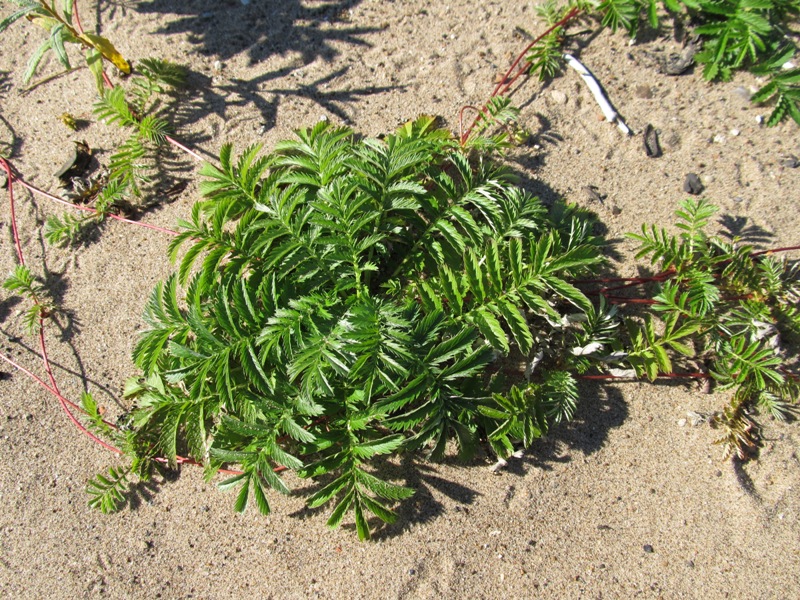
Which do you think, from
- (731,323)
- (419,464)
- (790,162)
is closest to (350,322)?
(419,464)

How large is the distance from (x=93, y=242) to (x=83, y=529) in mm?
1541

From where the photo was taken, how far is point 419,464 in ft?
9.41

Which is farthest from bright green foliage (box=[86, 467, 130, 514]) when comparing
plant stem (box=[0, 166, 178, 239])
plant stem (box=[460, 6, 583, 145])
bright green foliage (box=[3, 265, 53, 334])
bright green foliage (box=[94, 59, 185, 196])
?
plant stem (box=[460, 6, 583, 145])

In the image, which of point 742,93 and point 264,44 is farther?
point 264,44

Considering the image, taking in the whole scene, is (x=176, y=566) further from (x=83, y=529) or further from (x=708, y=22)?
(x=708, y=22)

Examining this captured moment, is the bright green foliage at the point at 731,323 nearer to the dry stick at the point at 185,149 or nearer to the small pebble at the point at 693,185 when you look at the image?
the small pebble at the point at 693,185

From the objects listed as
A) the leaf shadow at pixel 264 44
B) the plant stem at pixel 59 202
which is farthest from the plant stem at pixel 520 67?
the plant stem at pixel 59 202

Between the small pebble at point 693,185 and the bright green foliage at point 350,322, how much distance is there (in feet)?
2.71

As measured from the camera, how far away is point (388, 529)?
2.78m

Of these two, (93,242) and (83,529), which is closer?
(83,529)

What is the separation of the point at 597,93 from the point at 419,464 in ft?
7.70

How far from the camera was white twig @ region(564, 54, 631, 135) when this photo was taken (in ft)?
11.0

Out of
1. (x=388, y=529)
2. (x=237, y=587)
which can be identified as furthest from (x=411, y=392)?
(x=237, y=587)

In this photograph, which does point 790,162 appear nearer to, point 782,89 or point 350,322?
point 782,89
